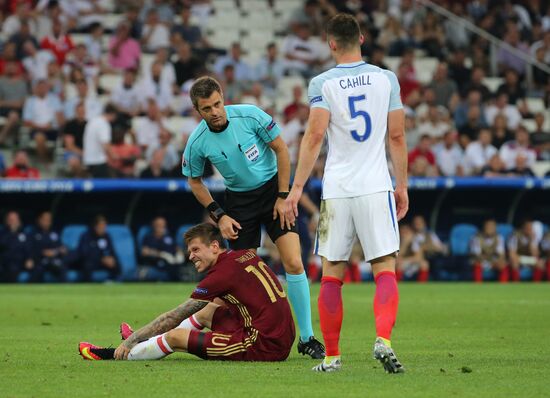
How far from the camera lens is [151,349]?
8.44 m

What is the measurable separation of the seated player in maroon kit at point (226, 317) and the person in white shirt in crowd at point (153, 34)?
16.4m

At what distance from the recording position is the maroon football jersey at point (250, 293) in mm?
8008

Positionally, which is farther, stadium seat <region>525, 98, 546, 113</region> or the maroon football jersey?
stadium seat <region>525, 98, 546, 113</region>

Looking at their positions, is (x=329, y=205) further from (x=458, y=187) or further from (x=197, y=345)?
(x=458, y=187)

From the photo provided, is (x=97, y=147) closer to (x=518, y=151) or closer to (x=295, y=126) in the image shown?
(x=295, y=126)

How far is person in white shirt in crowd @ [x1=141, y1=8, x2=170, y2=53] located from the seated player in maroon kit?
16370 mm

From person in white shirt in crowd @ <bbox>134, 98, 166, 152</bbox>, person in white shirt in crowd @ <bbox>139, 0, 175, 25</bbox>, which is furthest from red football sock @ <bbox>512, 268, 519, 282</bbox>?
person in white shirt in crowd @ <bbox>139, 0, 175, 25</bbox>

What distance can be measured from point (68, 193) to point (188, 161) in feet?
41.2

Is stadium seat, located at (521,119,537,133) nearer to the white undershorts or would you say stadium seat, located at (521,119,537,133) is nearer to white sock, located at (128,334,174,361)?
white sock, located at (128,334,174,361)

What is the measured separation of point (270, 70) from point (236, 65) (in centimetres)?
82

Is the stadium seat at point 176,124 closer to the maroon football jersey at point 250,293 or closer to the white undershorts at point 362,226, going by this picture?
the maroon football jersey at point 250,293

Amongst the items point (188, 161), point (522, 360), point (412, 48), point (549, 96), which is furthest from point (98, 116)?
point (522, 360)

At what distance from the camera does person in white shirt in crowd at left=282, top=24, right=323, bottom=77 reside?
82.7 feet

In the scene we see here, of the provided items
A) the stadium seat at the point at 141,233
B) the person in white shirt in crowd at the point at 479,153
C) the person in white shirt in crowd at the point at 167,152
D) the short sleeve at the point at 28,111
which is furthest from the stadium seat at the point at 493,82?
the short sleeve at the point at 28,111
